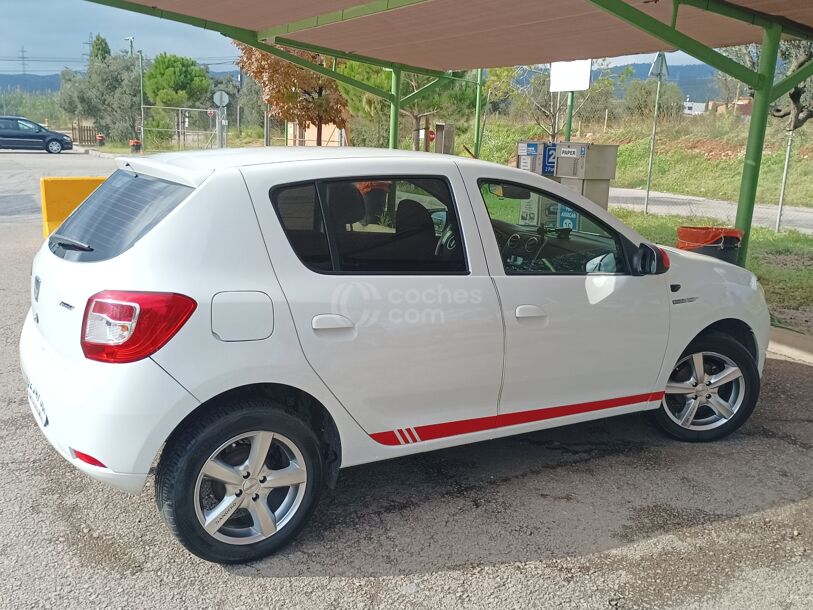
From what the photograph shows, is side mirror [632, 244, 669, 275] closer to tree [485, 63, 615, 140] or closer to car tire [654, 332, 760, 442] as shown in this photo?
car tire [654, 332, 760, 442]

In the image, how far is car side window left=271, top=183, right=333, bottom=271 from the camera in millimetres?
3340

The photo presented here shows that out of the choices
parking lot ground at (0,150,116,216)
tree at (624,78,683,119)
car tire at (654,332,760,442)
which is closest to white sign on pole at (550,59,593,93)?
car tire at (654,332,760,442)

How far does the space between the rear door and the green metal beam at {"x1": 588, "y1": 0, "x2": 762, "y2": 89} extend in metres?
3.24

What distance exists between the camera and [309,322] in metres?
3.28

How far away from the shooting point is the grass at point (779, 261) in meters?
8.42

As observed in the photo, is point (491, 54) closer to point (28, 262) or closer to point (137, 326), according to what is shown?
point (28, 262)

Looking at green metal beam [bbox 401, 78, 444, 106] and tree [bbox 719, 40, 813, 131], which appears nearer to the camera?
green metal beam [bbox 401, 78, 444, 106]

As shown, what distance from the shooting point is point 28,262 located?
31.9 ft

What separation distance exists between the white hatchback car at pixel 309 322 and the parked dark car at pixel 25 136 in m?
35.9

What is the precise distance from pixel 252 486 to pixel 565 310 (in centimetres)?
183

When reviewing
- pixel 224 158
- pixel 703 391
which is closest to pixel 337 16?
pixel 224 158

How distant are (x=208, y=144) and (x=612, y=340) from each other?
3461 cm

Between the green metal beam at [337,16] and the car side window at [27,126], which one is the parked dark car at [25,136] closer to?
the car side window at [27,126]

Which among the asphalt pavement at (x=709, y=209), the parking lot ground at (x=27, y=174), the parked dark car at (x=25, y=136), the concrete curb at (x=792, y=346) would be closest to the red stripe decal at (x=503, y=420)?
the concrete curb at (x=792, y=346)
